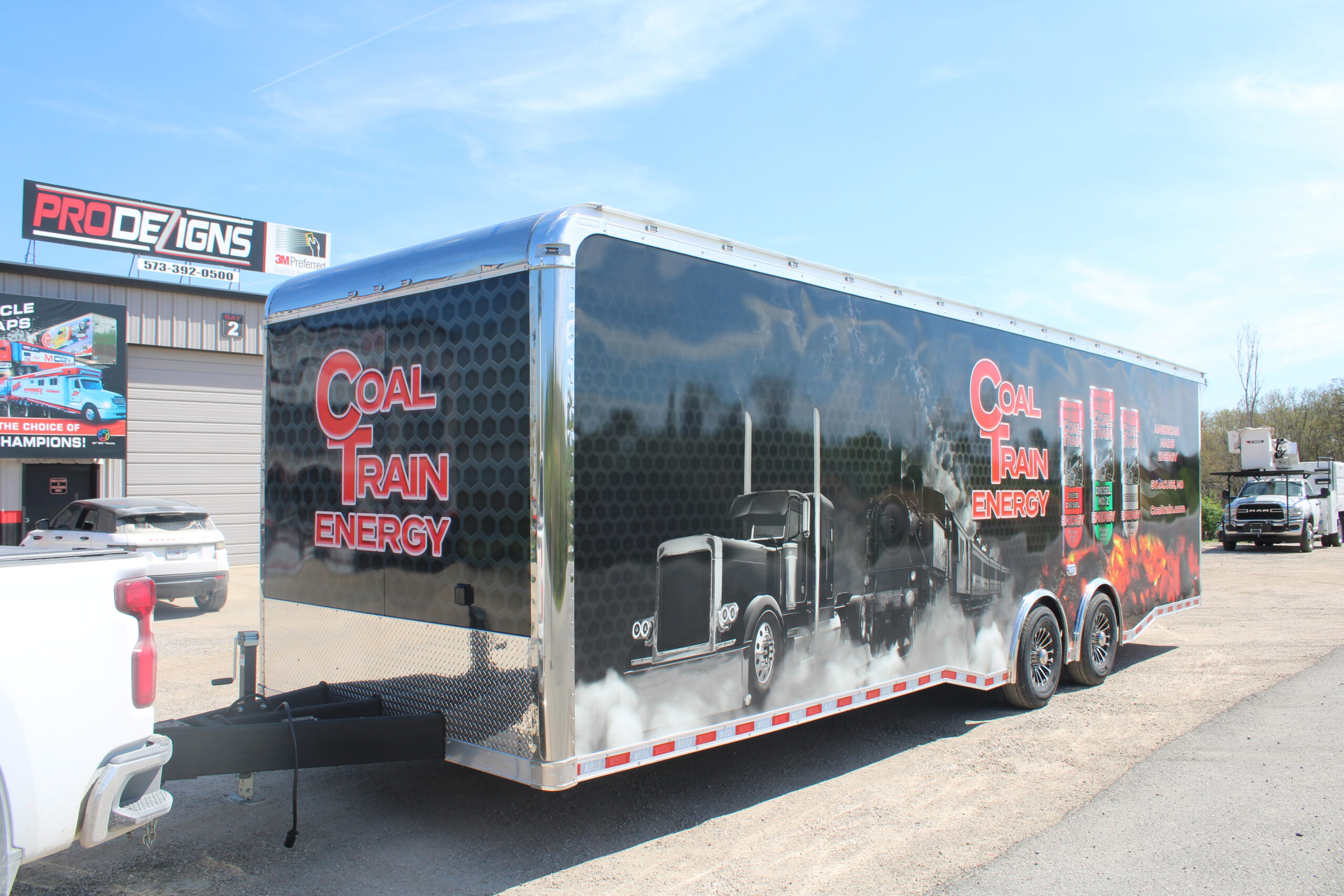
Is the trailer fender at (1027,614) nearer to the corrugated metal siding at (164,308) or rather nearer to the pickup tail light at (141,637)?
the pickup tail light at (141,637)

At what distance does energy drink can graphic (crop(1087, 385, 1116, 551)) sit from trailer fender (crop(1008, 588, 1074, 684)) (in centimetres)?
96

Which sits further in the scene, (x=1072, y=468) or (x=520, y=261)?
(x=1072, y=468)

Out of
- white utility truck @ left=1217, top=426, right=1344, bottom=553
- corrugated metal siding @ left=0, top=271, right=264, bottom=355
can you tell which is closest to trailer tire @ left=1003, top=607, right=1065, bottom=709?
corrugated metal siding @ left=0, top=271, right=264, bottom=355

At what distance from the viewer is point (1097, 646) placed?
27.3ft

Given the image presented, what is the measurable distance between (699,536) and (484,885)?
189 centimetres

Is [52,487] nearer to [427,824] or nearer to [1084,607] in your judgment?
[427,824]

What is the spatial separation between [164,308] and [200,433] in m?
2.56

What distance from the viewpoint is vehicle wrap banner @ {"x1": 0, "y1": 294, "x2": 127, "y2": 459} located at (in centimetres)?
1606

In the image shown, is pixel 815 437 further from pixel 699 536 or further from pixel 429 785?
pixel 429 785

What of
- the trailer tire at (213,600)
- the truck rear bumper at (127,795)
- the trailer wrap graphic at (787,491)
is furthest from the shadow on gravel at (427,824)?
the trailer tire at (213,600)

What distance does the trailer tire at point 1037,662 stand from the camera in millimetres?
7207

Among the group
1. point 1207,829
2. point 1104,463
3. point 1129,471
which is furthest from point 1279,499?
point 1207,829

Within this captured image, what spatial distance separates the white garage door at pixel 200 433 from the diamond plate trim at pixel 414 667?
14.6 m

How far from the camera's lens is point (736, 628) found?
4.69m
